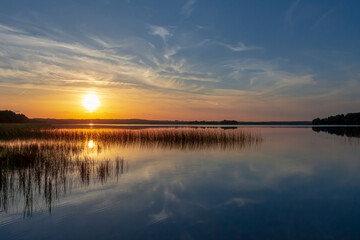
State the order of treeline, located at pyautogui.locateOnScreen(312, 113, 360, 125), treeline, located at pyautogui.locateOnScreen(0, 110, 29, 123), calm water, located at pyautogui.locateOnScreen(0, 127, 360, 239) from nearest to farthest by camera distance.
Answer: calm water, located at pyautogui.locateOnScreen(0, 127, 360, 239)
treeline, located at pyautogui.locateOnScreen(0, 110, 29, 123)
treeline, located at pyautogui.locateOnScreen(312, 113, 360, 125)

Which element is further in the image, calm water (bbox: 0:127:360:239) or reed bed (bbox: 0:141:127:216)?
reed bed (bbox: 0:141:127:216)

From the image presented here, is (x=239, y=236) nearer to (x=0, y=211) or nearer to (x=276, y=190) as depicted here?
(x=276, y=190)

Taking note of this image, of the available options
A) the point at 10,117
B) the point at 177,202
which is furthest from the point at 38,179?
the point at 10,117

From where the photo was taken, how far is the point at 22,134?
2688 centimetres

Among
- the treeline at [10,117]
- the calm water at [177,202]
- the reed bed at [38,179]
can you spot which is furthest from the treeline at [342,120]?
the treeline at [10,117]

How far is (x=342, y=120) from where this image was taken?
9956cm

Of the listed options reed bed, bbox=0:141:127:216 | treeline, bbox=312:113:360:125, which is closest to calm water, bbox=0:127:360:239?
reed bed, bbox=0:141:127:216

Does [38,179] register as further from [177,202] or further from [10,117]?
[10,117]

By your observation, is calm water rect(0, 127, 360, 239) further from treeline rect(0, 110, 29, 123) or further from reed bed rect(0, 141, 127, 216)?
treeline rect(0, 110, 29, 123)

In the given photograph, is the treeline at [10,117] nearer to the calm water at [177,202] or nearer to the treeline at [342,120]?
the calm water at [177,202]

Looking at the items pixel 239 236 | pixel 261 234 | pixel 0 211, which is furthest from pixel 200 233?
pixel 0 211

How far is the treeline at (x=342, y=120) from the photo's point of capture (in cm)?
9299

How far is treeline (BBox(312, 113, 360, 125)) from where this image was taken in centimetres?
9299

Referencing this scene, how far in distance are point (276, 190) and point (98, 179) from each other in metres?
6.71
